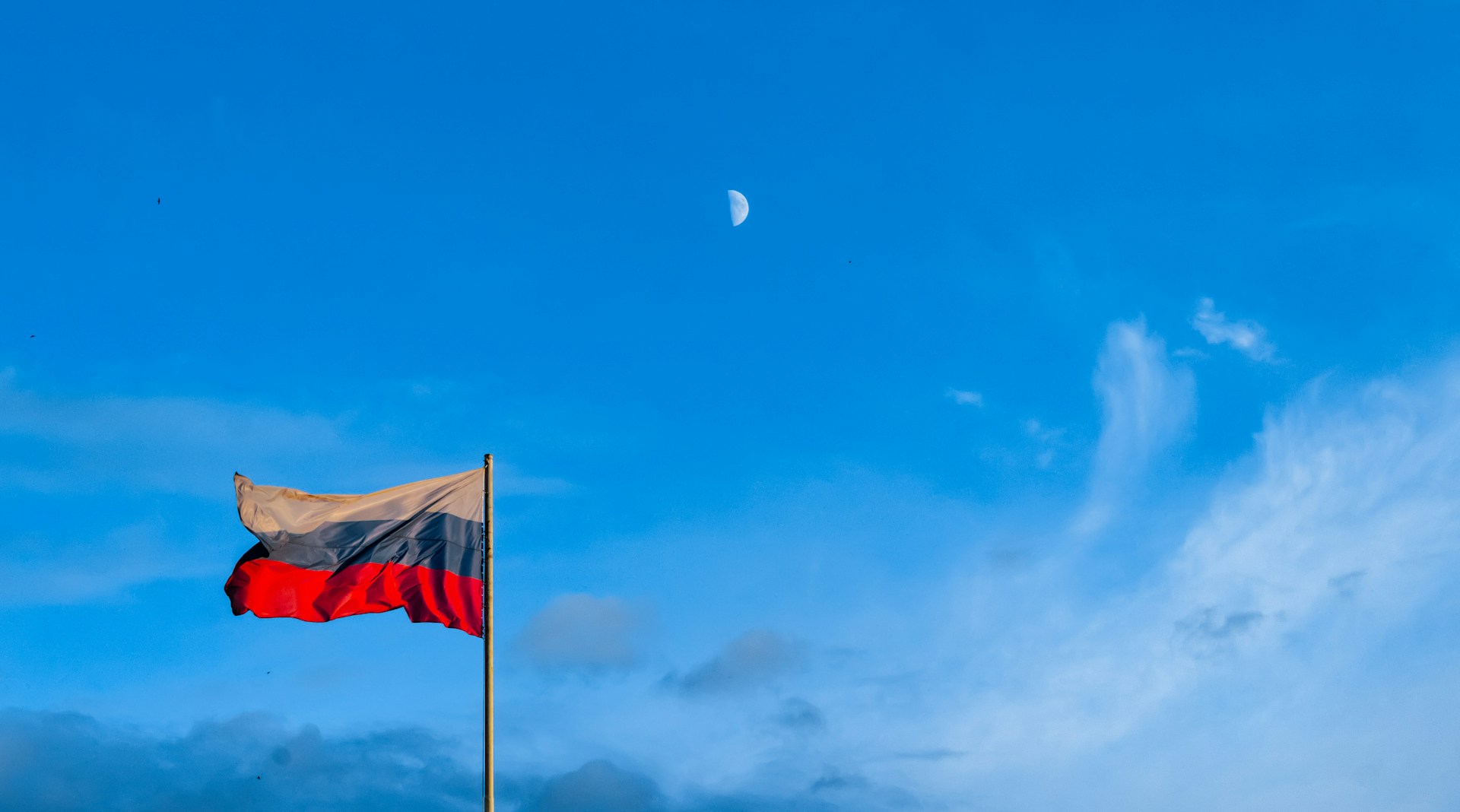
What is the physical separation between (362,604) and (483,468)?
159 inches

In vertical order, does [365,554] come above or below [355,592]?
above

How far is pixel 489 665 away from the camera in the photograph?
29.9 meters

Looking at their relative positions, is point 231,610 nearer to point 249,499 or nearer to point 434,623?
point 249,499

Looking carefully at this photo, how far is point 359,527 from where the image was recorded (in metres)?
31.5

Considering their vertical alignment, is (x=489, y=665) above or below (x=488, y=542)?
below

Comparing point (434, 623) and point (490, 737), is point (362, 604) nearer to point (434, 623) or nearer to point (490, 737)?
point (434, 623)

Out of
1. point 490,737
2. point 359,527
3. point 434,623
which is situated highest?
point 359,527

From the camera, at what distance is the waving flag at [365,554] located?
30.8 meters

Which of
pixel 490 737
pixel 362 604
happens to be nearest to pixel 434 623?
pixel 362 604

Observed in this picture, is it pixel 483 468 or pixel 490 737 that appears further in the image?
pixel 483 468

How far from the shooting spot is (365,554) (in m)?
31.5

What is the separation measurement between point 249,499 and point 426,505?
3878mm

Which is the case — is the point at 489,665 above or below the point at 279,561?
below

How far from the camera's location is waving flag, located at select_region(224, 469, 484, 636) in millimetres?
30750
